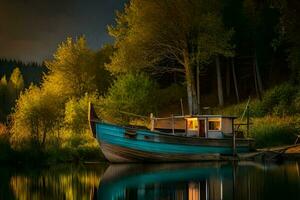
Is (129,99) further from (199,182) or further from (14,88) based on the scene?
(14,88)

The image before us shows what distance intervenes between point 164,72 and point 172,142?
57.7 feet

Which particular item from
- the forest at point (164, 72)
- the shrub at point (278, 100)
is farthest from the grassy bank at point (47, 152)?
the shrub at point (278, 100)

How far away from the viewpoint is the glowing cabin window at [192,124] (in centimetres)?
3894

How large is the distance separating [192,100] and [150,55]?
16.8ft

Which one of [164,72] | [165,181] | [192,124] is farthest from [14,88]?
[165,181]

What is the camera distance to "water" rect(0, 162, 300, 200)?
2103cm

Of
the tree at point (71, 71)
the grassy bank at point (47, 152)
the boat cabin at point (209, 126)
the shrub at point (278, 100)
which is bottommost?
the grassy bank at point (47, 152)

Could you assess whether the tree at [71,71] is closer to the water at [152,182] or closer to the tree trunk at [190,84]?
the tree trunk at [190,84]

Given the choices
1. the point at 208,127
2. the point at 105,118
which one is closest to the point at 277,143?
the point at 208,127

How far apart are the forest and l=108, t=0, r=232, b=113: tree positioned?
82mm

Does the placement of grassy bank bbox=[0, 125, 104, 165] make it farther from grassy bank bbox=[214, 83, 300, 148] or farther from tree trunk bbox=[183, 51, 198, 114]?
tree trunk bbox=[183, 51, 198, 114]

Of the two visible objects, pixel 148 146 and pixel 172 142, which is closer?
pixel 148 146

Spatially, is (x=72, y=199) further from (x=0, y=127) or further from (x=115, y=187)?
(x=0, y=127)

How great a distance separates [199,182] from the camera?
24656 mm
